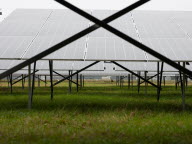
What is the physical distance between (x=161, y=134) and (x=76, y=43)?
3877 mm

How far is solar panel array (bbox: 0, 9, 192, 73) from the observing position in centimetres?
721

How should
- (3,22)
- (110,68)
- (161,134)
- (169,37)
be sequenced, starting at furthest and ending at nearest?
(110,68)
(3,22)
(169,37)
(161,134)

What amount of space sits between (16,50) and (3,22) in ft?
7.94

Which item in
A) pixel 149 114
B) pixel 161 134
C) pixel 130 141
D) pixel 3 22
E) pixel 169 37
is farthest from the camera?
pixel 3 22

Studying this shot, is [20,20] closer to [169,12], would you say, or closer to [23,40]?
[23,40]

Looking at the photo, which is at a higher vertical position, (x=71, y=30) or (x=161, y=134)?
(x=71, y=30)

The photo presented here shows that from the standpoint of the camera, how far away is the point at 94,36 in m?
8.53

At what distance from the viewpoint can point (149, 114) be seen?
22.7 feet

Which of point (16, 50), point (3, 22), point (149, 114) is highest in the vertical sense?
point (3, 22)

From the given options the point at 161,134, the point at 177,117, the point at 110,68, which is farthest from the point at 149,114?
the point at 110,68

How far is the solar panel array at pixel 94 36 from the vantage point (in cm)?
721

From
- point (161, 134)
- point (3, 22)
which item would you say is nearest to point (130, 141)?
point (161, 134)

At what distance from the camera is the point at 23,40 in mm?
7984

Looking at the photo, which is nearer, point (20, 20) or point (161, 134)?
point (161, 134)
